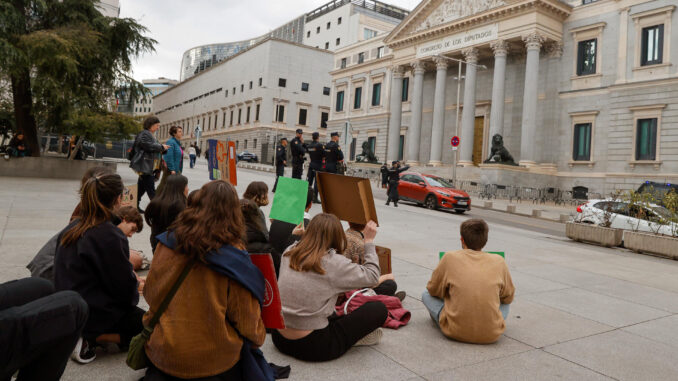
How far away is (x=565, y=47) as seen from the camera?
32906mm

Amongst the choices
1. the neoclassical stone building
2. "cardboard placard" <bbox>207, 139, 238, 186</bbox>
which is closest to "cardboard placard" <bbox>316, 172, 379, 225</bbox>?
"cardboard placard" <bbox>207, 139, 238, 186</bbox>

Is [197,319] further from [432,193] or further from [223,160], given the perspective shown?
[432,193]

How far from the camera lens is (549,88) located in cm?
3362

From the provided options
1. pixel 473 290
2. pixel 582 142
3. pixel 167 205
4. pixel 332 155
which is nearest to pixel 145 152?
pixel 167 205

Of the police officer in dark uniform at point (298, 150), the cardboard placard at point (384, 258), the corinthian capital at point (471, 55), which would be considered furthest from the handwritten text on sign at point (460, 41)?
the cardboard placard at point (384, 258)

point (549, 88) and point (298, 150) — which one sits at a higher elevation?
point (549, 88)

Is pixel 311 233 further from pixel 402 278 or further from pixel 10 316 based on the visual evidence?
pixel 402 278

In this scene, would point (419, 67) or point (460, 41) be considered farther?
point (419, 67)

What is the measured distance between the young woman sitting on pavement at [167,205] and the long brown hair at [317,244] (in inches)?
72.6

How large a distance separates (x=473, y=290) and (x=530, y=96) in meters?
31.4

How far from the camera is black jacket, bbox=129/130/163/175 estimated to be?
901cm

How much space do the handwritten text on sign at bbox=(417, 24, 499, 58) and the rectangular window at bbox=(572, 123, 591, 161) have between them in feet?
29.1

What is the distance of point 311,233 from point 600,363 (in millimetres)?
2680

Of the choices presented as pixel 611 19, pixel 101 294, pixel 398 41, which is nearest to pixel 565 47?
pixel 611 19
